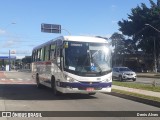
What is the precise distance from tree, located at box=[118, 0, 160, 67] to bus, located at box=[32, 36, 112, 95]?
58.6 m

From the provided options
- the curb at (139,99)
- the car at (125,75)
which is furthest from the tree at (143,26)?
the curb at (139,99)

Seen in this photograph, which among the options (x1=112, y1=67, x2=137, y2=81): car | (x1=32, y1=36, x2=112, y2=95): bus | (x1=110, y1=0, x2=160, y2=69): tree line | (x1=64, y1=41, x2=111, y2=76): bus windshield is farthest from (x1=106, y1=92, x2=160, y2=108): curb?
(x1=110, y1=0, x2=160, y2=69): tree line

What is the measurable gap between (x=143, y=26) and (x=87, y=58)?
6213 centimetres

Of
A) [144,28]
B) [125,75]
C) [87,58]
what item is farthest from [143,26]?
[87,58]

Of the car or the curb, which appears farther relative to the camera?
Answer: the car

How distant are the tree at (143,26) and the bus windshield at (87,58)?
58676mm

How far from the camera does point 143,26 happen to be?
260 ft

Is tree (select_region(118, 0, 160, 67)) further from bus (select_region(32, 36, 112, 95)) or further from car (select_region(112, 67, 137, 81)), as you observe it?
bus (select_region(32, 36, 112, 95))

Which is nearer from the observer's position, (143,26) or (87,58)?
(87,58)

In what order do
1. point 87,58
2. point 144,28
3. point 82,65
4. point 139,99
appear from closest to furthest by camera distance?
point 139,99, point 82,65, point 87,58, point 144,28

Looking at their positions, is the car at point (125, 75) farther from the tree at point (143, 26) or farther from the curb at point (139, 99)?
the tree at point (143, 26)

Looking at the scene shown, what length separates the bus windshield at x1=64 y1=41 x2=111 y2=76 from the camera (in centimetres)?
1856

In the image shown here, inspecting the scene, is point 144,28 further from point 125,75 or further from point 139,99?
point 139,99

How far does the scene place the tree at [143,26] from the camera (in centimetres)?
7738
